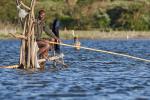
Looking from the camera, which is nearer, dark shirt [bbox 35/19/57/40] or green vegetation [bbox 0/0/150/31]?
dark shirt [bbox 35/19/57/40]

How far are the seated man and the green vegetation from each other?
1740 inches

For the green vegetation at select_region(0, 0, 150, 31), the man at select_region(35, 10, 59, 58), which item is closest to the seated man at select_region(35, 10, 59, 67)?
the man at select_region(35, 10, 59, 58)

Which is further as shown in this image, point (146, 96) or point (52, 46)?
point (52, 46)

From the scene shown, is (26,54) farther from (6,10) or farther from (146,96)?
(6,10)

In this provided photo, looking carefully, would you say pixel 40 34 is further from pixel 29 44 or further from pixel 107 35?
pixel 107 35

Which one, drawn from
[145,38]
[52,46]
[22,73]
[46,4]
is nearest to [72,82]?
[22,73]

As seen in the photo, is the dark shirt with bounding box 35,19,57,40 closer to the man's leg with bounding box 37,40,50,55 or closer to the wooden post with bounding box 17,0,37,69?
the man's leg with bounding box 37,40,50,55

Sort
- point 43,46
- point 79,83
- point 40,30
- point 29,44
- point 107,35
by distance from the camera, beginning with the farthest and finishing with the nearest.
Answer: point 107,35 → point 43,46 → point 40,30 → point 29,44 → point 79,83

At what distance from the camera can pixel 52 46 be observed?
29.5m

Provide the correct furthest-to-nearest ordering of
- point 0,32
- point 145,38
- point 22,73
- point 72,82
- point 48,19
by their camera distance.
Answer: point 48,19, point 145,38, point 0,32, point 22,73, point 72,82

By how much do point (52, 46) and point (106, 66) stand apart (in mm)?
2505

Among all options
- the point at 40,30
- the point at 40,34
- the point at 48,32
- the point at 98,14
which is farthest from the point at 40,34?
the point at 98,14

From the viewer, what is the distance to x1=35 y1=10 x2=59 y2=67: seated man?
92.1 ft

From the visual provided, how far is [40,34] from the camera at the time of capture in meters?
28.3
